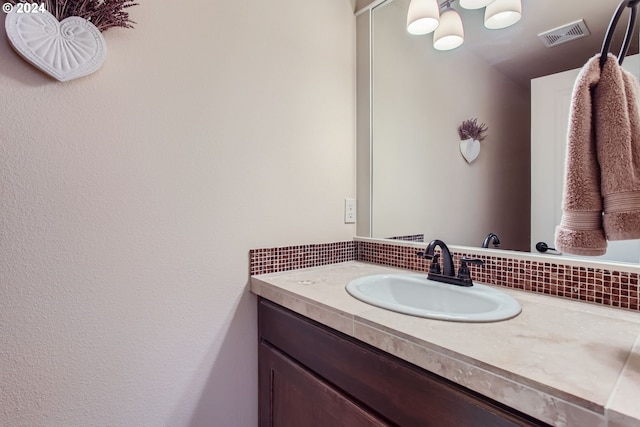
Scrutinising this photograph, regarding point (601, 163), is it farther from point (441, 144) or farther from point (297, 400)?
point (297, 400)

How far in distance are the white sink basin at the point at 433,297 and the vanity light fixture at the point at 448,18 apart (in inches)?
38.8

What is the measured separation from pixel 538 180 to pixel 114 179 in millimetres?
1354

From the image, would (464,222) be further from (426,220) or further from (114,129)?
(114,129)

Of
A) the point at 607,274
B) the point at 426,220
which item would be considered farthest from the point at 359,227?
the point at 607,274

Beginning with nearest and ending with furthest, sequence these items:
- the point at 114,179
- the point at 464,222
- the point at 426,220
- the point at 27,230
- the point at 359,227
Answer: the point at 27,230
the point at 114,179
the point at 464,222
the point at 426,220
the point at 359,227

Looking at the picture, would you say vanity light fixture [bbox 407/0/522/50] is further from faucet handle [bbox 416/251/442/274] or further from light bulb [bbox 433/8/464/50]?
faucet handle [bbox 416/251/442/274]

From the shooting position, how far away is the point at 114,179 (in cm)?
92

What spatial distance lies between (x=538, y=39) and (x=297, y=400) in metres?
1.45

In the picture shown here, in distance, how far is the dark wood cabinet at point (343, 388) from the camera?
58cm

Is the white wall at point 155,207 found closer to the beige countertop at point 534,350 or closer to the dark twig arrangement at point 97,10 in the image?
the dark twig arrangement at point 97,10

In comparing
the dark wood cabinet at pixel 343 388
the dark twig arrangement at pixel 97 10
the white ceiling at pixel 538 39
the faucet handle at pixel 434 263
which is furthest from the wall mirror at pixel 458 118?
the dark twig arrangement at pixel 97 10

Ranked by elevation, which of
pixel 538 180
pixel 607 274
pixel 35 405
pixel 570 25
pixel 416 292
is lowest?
pixel 35 405

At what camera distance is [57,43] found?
800 mm

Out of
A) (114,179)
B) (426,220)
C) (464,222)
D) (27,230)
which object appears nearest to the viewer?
(27,230)
